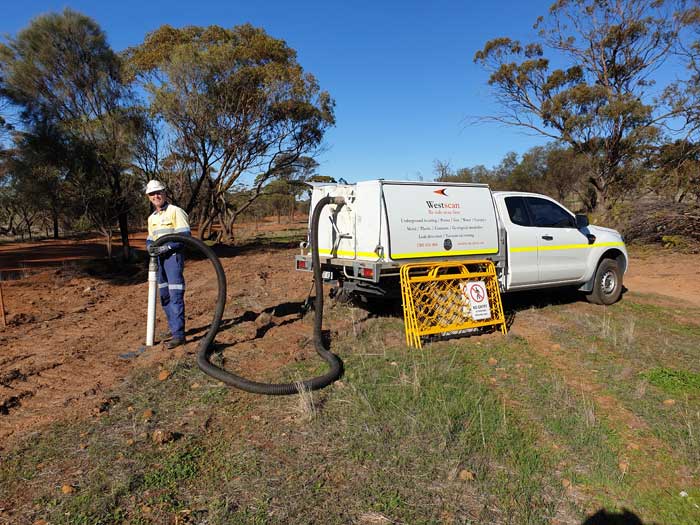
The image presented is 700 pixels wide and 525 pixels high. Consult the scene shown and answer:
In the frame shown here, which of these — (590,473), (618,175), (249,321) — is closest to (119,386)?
(249,321)

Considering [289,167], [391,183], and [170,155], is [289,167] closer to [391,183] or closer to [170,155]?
[170,155]

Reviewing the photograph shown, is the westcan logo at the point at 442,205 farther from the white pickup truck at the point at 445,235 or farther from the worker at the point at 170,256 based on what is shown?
the worker at the point at 170,256

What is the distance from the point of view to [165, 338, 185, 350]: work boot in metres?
5.59

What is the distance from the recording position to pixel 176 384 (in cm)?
Result: 455

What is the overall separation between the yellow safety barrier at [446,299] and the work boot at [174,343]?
2740mm

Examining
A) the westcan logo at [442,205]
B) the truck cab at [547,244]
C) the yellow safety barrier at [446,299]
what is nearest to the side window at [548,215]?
the truck cab at [547,244]

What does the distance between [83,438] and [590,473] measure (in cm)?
366

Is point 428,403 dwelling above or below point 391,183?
below

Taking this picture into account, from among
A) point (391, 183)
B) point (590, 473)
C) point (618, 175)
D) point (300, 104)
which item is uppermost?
point (300, 104)

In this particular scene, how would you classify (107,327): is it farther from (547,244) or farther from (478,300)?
(547,244)

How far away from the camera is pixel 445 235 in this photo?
20.7 ft

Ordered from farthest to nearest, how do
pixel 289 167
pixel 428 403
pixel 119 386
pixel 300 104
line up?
pixel 289 167 → pixel 300 104 → pixel 119 386 → pixel 428 403

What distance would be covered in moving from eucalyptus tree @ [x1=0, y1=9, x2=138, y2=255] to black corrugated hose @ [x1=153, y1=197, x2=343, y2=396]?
32.2 feet

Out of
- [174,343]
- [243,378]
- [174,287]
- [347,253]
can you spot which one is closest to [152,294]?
[174,287]
